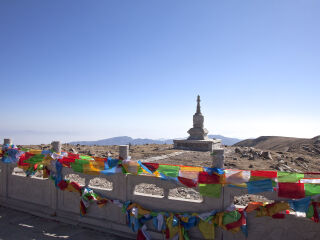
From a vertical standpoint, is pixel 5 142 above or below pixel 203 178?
above

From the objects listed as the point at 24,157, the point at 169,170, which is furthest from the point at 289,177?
the point at 24,157

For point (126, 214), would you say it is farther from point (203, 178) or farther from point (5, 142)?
point (5, 142)

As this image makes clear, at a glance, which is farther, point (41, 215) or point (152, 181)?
point (41, 215)

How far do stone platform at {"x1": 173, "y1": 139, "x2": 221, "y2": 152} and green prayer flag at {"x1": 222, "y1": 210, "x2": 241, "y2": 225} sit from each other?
1697 centimetres

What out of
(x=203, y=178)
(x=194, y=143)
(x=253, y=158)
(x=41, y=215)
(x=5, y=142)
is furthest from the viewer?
(x=194, y=143)

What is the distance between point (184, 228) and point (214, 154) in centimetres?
177

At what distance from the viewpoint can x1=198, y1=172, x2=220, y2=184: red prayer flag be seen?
15.9 feet

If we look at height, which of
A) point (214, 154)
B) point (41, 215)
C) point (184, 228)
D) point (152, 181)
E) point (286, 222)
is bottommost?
point (41, 215)

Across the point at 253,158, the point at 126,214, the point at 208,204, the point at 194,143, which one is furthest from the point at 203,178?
the point at 194,143

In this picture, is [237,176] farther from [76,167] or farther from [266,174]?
[76,167]

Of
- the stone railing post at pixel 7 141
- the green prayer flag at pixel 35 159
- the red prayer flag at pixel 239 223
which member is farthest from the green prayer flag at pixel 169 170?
the stone railing post at pixel 7 141

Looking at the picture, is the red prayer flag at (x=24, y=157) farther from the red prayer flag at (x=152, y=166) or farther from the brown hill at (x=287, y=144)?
the brown hill at (x=287, y=144)

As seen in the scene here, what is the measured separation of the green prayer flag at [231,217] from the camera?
462 centimetres

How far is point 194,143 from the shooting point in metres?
22.2
